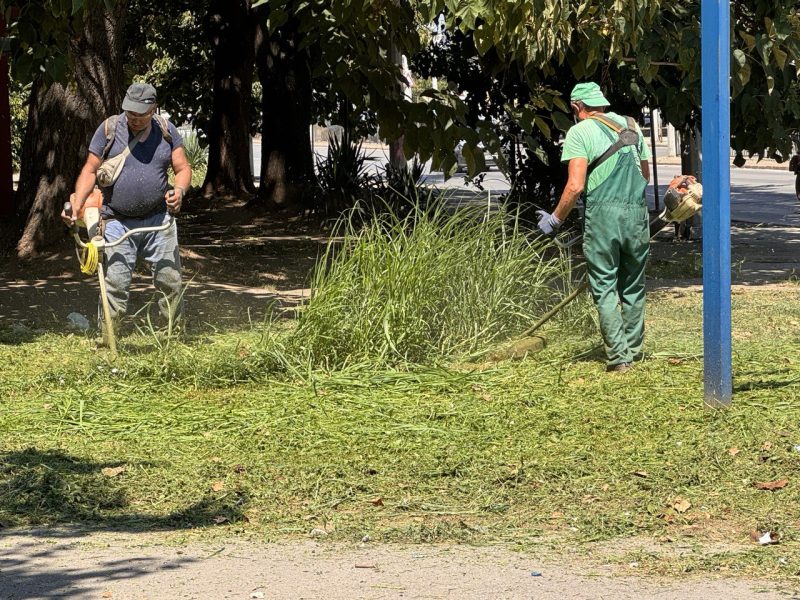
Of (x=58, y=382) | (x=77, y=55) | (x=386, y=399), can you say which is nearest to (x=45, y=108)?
(x=77, y=55)

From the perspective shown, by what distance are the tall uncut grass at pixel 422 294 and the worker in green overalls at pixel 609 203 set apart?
102 cm

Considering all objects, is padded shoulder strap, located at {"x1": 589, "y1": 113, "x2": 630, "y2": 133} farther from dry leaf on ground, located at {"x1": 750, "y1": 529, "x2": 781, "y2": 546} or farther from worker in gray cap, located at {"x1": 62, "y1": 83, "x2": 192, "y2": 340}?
dry leaf on ground, located at {"x1": 750, "y1": 529, "x2": 781, "y2": 546}

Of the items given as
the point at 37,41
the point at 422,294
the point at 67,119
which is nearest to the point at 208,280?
the point at 67,119

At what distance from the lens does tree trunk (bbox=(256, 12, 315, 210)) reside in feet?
66.6

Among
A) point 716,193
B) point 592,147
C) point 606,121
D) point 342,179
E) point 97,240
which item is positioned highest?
point 606,121

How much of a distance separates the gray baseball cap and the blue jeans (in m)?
0.78

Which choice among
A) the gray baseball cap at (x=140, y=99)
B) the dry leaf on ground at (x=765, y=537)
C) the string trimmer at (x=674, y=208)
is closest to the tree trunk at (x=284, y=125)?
the gray baseball cap at (x=140, y=99)

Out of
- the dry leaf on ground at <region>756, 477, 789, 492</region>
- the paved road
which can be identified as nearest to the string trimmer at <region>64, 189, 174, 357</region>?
Answer: the dry leaf on ground at <region>756, 477, 789, 492</region>

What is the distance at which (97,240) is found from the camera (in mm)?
8867

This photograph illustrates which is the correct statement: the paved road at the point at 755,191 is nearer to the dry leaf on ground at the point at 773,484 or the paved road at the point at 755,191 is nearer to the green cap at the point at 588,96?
the green cap at the point at 588,96

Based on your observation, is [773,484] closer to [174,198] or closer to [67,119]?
[174,198]

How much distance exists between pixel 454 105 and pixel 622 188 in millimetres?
2950

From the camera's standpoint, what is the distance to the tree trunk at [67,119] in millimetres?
13234

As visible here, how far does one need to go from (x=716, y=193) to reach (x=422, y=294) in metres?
2.40
